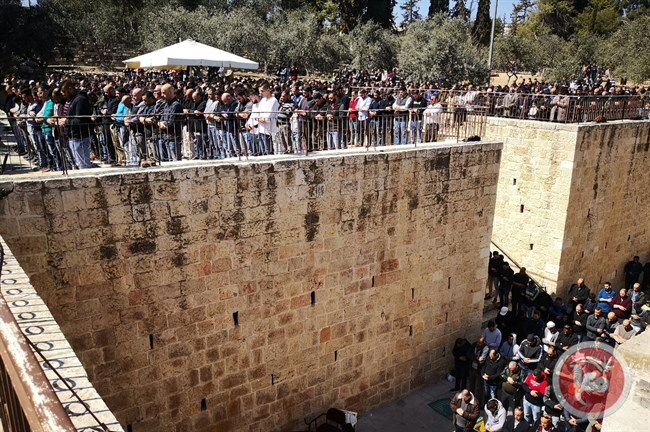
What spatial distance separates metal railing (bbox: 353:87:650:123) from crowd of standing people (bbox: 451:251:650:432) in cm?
397

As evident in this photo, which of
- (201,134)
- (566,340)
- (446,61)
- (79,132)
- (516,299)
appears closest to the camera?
(79,132)

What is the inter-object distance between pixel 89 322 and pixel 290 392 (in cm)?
343

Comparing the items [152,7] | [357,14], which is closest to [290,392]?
[152,7]

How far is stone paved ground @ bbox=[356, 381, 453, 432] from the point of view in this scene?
936 cm

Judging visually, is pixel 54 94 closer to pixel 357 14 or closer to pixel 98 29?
pixel 98 29

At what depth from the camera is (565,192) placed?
13.3 metres

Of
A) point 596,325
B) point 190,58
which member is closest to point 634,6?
point 596,325

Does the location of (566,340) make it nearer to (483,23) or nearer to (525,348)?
(525,348)

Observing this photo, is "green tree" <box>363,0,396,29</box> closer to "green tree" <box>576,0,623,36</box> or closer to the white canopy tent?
"green tree" <box>576,0,623,36</box>

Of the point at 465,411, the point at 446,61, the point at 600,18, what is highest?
the point at 600,18

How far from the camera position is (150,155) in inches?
298

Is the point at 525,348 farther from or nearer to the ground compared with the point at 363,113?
nearer to the ground

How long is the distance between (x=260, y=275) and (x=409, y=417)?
4.14 m

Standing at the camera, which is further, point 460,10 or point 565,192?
point 460,10
